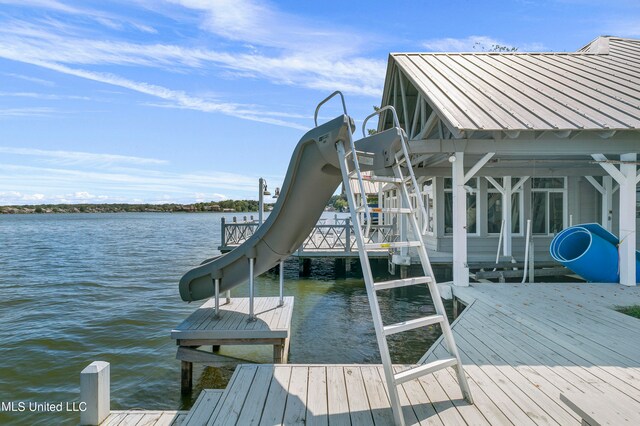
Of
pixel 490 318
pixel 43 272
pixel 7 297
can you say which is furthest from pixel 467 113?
pixel 43 272

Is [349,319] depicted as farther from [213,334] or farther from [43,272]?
[43,272]

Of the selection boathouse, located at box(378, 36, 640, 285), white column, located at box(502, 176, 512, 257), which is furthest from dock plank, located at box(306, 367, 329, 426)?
white column, located at box(502, 176, 512, 257)

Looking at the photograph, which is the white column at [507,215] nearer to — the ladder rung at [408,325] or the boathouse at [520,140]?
the boathouse at [520,140]

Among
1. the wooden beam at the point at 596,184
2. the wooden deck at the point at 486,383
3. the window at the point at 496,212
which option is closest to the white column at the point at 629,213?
the wooden deck at the point at 486,383

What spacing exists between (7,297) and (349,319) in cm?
1185

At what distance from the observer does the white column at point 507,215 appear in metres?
12.5

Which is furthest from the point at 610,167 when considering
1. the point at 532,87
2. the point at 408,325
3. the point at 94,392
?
the point at 94,392

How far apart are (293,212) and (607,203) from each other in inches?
448

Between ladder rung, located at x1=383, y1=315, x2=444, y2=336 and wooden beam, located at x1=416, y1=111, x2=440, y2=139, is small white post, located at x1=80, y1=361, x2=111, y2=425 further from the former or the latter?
wooden beam, located at x1=416, y1=111, x2=440, y2=139

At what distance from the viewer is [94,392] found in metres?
3.51

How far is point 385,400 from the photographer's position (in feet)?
10.6

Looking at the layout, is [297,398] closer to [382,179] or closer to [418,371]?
[418,371]

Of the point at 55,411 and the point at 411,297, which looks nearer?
the point at 55,411

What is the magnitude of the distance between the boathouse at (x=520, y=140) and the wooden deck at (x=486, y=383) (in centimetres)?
308
